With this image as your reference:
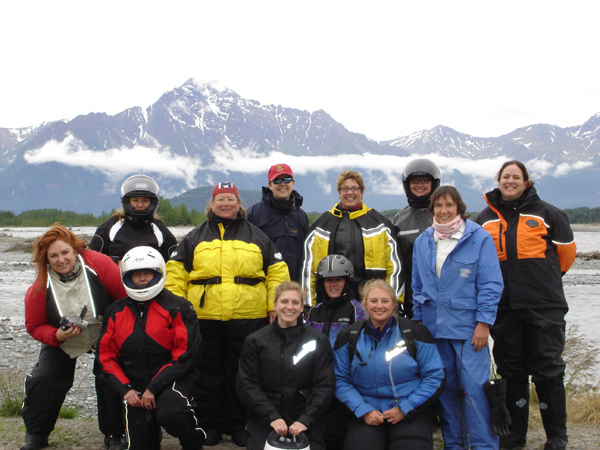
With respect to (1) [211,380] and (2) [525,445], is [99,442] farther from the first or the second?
(2) [525,445]

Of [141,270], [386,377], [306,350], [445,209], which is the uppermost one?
[445,209]

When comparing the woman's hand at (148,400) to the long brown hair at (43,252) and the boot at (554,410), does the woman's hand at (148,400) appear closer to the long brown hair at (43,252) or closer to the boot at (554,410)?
the long brown hair at (43,252)

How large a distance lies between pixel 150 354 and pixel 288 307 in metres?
1.36

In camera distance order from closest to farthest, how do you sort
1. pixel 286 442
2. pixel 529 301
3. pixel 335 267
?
pixel 286 442 < pixel 529 301 < pixel 335 267

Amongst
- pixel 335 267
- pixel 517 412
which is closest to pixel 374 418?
pixel 335 267

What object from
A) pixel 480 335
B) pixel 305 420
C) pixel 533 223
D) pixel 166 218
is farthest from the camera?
pixel 166 218

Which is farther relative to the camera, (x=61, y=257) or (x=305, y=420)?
(x=61, y=257)

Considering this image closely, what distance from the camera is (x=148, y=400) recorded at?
417 centimetres

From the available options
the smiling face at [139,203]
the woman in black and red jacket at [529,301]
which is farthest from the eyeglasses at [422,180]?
the smiling face at [139,203]

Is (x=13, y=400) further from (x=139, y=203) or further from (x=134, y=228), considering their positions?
(x=139, y=203)

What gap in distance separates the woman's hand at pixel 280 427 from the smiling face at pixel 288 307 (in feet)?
2.80

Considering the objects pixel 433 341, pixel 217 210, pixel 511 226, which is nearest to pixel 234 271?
pixel 217 210

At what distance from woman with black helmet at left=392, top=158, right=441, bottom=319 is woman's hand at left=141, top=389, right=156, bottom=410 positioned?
3.07 m

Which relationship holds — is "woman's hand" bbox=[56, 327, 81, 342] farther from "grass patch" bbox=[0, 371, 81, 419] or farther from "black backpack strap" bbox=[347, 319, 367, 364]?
"black backpack strap" bbox=[347, 319, 367, 364]
